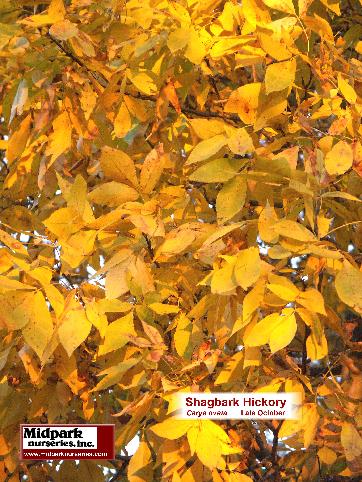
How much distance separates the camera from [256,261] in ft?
4.75

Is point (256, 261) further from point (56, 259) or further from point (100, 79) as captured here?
point (100, 79)

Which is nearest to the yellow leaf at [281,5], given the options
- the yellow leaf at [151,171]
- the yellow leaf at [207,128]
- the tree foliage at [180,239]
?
the tree foliage at [180,239]

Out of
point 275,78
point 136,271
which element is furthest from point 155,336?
point 275,78

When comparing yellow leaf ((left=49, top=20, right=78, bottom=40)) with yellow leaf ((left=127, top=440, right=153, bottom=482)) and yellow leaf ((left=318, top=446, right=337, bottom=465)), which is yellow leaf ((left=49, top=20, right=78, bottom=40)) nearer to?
yellow leaf ((left=127, top=440, right=153, bottom=482))

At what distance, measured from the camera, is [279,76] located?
164 centimetres

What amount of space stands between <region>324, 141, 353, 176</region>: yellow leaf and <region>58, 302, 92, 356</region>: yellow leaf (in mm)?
558

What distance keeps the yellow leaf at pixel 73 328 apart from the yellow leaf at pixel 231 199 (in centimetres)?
33

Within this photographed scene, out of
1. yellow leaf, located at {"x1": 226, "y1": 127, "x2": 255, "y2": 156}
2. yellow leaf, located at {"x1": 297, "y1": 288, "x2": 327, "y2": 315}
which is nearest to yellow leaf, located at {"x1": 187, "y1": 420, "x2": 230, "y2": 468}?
yellow leaf, located at {"x1": 297, "y1": 288, "x2": 327, "y2": 315}

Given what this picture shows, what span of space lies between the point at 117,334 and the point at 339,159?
0.57m

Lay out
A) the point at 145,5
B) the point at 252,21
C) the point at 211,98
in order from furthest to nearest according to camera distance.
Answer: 1. the point at 211,98
2. the point at 145,5
3. the point at 252,21

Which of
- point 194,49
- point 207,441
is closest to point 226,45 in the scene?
point 194,49

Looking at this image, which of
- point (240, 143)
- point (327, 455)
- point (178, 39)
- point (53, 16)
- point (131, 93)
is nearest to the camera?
point (240, 143)

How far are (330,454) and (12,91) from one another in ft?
3.93

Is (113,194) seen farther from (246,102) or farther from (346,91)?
(346,91)
